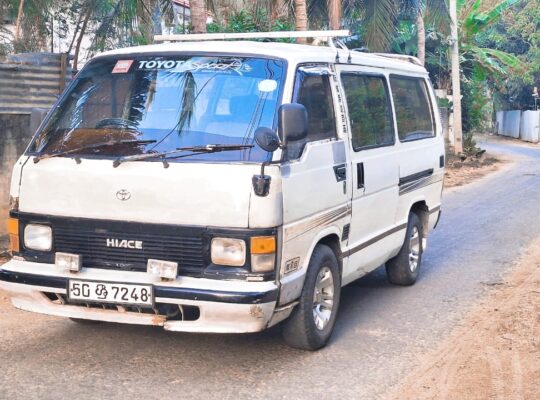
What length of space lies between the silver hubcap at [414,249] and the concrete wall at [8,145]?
426 cm

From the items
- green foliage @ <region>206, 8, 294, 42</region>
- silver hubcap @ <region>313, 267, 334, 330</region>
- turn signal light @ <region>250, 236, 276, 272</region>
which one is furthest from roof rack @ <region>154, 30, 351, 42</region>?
green foliage @ <region>206, 8, 294, 42</region>

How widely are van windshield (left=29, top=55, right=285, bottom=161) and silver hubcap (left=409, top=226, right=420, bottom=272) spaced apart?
119 inches

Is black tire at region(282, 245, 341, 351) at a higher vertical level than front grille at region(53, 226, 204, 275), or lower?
lower

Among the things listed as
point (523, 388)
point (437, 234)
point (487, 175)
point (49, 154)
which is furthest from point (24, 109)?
point (487, 175)

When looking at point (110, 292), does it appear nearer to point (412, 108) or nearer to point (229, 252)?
point (229, 252)

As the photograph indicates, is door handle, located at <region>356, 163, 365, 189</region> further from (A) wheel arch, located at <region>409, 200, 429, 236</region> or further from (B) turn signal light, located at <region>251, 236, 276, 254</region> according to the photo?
(A) wheel arch, located at <region>409, 200, 429, 236</region>

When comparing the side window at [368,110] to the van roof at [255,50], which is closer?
the van roof at [255,50]

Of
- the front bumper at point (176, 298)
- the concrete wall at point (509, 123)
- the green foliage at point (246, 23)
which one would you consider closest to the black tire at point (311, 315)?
the front bumper at point (176, 298)

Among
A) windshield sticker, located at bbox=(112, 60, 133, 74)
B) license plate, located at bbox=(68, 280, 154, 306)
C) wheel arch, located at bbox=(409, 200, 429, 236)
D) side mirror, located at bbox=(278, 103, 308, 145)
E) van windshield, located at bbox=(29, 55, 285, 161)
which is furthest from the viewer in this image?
wheel arch, located at bbox=(409, 200, 429, 236)

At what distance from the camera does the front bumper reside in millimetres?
4711

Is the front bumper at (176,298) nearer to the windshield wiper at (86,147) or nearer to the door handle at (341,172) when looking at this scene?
the windshield wiper at (86,147)

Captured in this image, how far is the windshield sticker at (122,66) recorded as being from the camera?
564 centimetres

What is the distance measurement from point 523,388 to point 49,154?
10.8 feet

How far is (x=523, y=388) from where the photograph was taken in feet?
16.1
